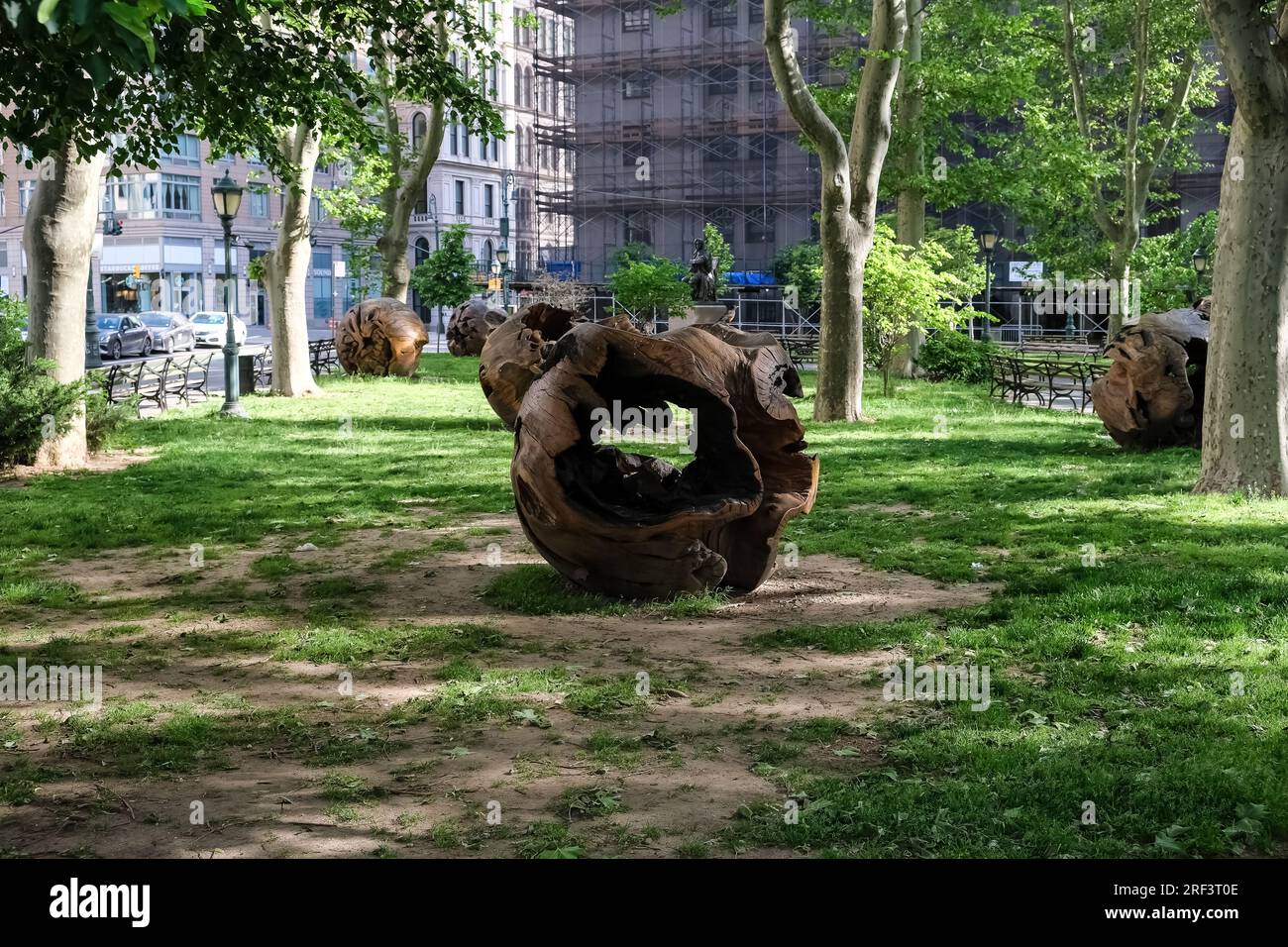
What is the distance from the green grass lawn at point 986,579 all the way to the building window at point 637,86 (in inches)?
1802

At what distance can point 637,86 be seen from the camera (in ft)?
208

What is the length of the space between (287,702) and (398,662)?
86 centimetres

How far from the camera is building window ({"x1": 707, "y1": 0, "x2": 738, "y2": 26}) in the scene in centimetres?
6025

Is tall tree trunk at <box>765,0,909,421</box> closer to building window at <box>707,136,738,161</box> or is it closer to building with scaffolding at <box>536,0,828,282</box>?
building with scaffolding at <box>536,0,828,282</box>

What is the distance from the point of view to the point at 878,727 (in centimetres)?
635

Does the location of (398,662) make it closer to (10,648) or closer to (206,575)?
(10,648)

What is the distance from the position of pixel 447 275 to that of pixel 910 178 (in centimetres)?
2021

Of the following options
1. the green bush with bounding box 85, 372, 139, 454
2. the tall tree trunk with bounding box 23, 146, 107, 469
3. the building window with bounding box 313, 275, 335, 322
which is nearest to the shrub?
the green bush with bounding box 85, 372, 139, 454

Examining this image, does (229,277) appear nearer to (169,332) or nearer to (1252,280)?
(1252,280)

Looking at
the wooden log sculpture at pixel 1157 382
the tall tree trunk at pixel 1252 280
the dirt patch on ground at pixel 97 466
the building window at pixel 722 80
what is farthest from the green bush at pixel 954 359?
the building window at pixel 722 80

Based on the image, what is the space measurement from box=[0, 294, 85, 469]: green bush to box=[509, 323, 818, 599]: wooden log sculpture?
828cm

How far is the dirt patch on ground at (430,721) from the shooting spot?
5.17 meters

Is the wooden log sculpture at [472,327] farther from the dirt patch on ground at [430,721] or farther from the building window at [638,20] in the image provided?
the building window at [638,20]
